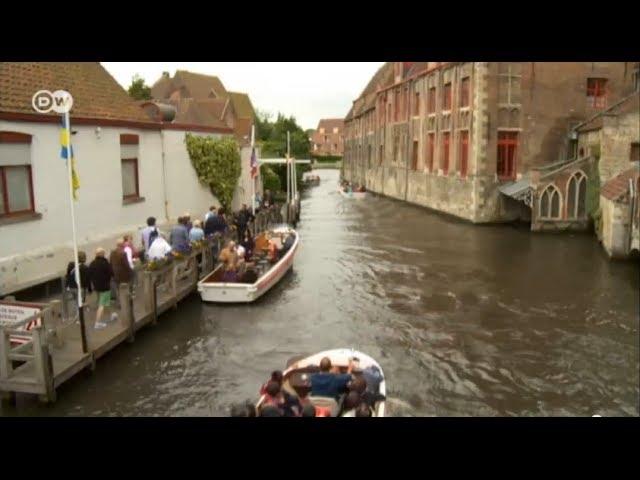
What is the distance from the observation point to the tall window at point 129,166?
16.6m

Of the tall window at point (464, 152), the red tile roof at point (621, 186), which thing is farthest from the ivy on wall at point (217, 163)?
the red tile roof at point (621, 186)

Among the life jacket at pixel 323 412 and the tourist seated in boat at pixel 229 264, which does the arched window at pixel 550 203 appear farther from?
the life jacket at pixel 323 412

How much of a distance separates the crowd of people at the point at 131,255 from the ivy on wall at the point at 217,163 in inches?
101

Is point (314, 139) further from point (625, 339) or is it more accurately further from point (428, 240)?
point (625, 339)

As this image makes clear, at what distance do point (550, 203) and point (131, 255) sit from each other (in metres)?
20.0

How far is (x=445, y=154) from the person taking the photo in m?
34.4

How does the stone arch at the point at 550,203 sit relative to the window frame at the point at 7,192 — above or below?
below

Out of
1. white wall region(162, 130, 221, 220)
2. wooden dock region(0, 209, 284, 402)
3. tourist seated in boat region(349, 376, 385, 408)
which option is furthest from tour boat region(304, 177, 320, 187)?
tourist seated in boat region(349, 376, 385, 408)

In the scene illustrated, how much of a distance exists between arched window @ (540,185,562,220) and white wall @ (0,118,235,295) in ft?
52.5

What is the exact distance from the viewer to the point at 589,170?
26.1m

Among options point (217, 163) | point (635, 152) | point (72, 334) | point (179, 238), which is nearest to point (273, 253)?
point (179, 238)

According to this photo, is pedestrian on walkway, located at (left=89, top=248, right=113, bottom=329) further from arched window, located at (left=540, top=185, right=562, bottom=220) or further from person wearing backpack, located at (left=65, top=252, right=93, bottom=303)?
arched window, located at (left=540, top=185, right=562, bottom=220)
